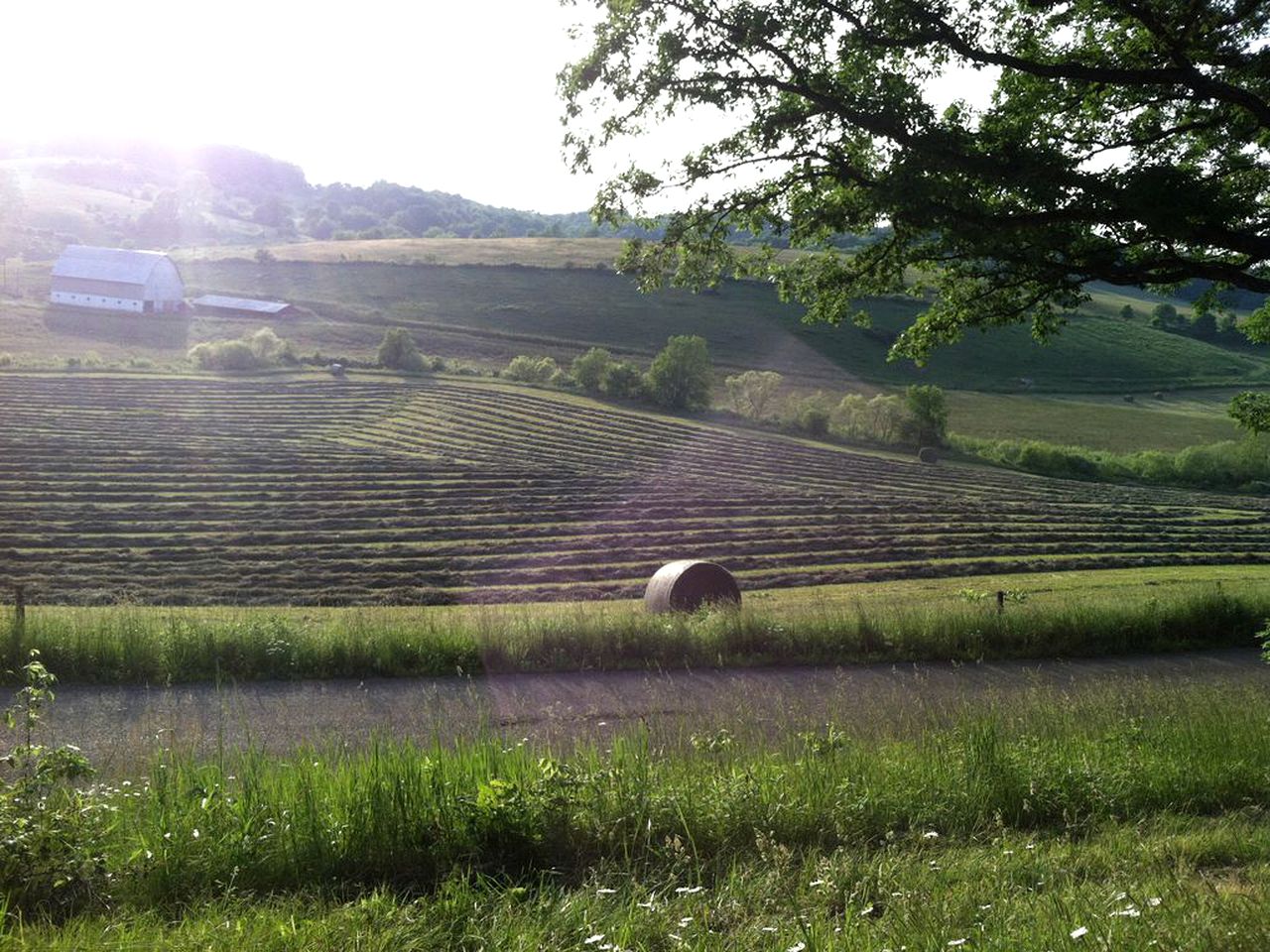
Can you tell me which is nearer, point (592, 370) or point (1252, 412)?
point (1252, 412)

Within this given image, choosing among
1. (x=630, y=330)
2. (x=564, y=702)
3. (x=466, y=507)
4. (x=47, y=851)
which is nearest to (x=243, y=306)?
(x=630, y=330)

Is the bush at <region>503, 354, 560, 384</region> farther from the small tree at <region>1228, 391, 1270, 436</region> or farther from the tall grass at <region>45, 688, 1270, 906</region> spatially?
the tall grass at <region>45, 688, 1270, 906</region>

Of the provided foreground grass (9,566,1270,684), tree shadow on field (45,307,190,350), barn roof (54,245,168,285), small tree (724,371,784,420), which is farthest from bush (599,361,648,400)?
foreground grass (9,566,1270,684)

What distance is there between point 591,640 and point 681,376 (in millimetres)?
69093

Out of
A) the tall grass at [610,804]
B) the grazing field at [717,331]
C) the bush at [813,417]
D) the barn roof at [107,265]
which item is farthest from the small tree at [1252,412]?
the barn roof at [107,265]

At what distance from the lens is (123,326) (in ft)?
339

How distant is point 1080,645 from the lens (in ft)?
48.3

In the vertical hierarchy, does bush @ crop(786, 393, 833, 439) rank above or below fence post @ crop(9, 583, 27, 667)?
below

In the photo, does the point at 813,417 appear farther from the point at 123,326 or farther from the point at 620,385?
the point at 123,326

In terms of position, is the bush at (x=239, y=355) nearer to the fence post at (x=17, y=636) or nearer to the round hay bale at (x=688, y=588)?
the round hay bale at (x=688, y=588)

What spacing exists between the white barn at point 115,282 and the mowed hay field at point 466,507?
4175 cm

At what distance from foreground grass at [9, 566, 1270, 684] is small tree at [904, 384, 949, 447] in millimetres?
57734

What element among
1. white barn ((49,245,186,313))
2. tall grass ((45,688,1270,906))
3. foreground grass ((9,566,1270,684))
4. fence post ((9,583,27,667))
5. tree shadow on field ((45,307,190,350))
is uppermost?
white barn ((49,245,186,313))

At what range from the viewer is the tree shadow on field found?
97.0 meters
